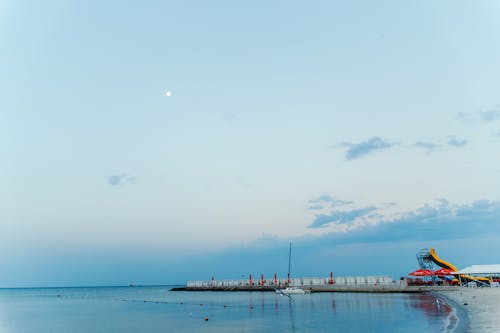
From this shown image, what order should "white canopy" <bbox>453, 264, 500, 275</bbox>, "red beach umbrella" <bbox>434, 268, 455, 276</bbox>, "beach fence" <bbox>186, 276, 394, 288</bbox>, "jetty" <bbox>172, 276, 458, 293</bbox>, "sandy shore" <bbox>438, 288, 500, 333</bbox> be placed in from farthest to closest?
"beach fence" <bbox>186, 276, 394, 288</bbox>
"jetty" <bbox>172, 276, 458, 293</bbox>
"red beach umbrella" <bbox>434, 268, 455, 276</bbox>
"white canopy" <bbox>453, 264, 500, 275</bbox>
"sandy shore" <bbox>438, 288, 500, 333</bbox>

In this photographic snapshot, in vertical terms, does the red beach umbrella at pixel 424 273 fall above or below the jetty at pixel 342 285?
above

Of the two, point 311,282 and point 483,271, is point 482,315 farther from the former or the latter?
point 311,282

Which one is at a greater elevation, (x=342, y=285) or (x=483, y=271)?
(x=483, y=271)

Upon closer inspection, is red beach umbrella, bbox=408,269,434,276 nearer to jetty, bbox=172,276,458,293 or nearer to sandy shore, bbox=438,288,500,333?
jetty, bbox=172,276,458,293

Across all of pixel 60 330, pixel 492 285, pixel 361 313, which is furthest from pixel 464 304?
pixel 60 330

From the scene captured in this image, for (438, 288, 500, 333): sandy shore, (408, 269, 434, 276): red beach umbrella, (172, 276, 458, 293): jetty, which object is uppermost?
(408, 269, 434, 276): red beach umbrella

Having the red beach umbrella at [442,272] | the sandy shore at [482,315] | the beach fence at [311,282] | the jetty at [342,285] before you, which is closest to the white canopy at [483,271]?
the red beach umbrella at [442,272]

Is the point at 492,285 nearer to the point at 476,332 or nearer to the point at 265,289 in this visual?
the point at 476,332

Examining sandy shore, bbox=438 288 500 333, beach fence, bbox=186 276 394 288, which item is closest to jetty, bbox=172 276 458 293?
beach fence, bbox=186 276 394 288

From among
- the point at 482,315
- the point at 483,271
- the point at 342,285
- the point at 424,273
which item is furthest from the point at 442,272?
the point at 482,315

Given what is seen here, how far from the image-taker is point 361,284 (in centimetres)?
8500

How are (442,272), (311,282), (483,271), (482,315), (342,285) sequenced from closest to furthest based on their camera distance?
(482,315) < (483,271) < (442,272) < (342,285) < (311,282)

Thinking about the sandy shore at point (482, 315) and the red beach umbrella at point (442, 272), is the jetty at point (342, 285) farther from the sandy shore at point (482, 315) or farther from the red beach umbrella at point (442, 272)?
the sandy shore at point (482, 315)

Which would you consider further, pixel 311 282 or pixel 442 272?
pixel 311 282
